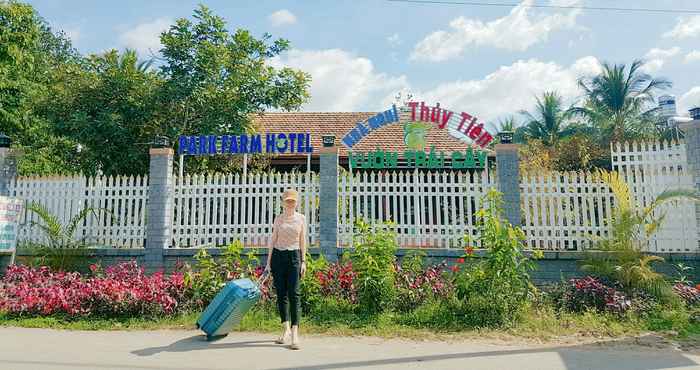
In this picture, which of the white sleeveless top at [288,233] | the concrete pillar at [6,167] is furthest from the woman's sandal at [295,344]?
the concrete pillar at [6,167]

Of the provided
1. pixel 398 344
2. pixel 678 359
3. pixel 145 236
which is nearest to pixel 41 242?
pixel 145 236

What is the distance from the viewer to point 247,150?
9.32m

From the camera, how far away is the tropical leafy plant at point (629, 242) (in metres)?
5.80

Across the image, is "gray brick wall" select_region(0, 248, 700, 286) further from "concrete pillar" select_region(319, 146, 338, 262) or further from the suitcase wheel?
the suitcase wheel

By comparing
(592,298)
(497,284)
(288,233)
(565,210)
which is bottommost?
(592,298)

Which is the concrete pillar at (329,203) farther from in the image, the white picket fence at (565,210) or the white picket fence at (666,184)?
the white picket fence at (666,184)

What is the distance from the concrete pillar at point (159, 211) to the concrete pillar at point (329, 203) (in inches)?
99.8

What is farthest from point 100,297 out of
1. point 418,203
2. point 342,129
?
point 342,129

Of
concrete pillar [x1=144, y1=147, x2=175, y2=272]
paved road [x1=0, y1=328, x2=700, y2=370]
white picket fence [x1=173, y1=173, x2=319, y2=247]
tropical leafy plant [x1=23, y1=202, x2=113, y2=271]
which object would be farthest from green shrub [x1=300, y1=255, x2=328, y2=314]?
tropical leafy plant [x1=23, y1=202, x2=113, y2=271]

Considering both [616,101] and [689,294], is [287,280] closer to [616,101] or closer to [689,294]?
[689,294]

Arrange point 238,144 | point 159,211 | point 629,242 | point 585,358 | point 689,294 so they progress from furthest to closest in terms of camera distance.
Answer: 1. point 238,144
2. point 159,211
3. point 629,242
4. point 689,294
5. point 585,358

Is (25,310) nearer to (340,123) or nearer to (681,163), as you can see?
(681,163)

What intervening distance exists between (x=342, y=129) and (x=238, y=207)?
27.0 ft

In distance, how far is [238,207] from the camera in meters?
7.45
